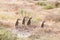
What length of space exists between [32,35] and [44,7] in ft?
24.8

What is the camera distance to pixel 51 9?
1788 centimetres

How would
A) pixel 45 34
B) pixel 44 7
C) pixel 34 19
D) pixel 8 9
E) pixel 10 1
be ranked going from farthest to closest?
pixel 10 1
pixel 44 7
pixel 8 9
pixel 34 19
pixel 45 34

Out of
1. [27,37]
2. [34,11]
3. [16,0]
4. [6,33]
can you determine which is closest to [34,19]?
[34,11]

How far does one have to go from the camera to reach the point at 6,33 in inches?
378

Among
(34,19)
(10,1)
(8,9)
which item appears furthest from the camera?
(10,1)

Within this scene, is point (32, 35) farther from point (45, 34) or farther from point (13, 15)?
point (13, 15)

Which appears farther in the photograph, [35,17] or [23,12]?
[23,12]

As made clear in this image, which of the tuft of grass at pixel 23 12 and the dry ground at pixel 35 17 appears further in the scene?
the tuft of grass at pixel 23 12

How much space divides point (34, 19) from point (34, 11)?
263cm

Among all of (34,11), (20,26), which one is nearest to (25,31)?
(20,26)

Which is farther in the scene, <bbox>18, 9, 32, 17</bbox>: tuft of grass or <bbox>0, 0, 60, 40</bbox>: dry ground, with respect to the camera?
<bbox>18, 9, 32, 17</bbox>: tuft of grass

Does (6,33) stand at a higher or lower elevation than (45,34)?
higher

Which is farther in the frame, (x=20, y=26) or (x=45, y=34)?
(x=20, y=26)

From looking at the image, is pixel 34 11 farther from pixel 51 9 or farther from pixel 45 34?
pixel 45 34
